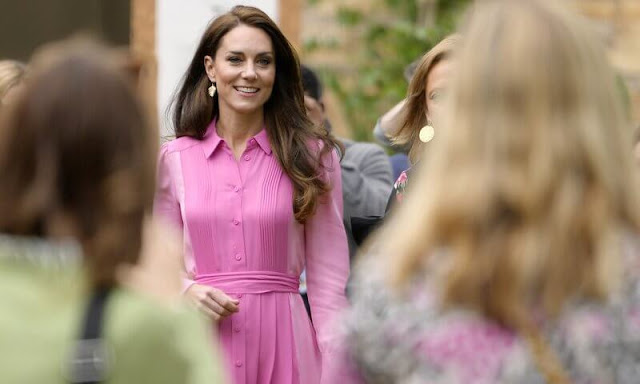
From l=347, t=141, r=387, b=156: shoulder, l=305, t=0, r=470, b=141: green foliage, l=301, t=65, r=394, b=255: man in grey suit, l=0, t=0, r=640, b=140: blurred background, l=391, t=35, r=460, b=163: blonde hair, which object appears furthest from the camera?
l=305, t=0, r=470, b=141: green foliage

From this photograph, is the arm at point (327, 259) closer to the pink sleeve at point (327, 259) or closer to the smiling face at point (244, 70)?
the pink sleeve at point (327, 259)

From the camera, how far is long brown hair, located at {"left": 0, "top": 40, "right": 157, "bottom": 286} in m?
2.64

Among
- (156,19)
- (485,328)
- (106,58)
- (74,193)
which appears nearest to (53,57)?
(106,58)

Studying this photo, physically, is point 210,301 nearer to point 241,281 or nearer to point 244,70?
point 241,281

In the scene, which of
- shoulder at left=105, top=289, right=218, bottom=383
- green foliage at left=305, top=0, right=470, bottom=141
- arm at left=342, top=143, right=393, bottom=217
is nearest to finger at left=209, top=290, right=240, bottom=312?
arm at left=342, top=143, right=393, bottom=217

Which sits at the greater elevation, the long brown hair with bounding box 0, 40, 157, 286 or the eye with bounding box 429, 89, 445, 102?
the long brown hair with bounding box 0, 40, 157, 286

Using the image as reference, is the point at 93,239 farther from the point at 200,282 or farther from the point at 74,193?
the point at 200,282

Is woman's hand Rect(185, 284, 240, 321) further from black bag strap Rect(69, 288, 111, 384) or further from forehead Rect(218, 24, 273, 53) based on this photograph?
black bag strap Rect(69, 288, 111, 384)

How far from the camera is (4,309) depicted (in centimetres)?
263

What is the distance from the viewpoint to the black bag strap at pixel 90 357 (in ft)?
8.49

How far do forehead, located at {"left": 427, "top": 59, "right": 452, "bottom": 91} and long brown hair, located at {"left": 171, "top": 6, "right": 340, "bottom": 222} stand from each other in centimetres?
44

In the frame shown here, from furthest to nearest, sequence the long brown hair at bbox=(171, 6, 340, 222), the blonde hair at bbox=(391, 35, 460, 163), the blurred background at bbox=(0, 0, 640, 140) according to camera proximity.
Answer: the blurred background at bbox=(0, 0, 640, 140) → the blonde hair at bbox=(391, 35, 460, 163) → the long brown hair at bbox=(171, 6, 340, 222)

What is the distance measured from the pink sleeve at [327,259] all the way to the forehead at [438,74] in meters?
0.48

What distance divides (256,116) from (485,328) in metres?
2.64
